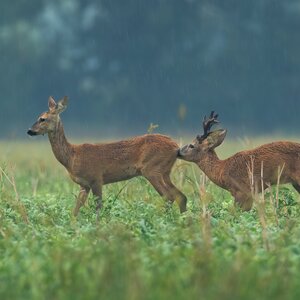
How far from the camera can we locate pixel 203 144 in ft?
41.4

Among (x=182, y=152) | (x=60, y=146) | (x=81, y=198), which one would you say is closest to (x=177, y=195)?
(x=182, y=152)

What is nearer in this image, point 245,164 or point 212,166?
point 245,164

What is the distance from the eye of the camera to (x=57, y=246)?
793 cm

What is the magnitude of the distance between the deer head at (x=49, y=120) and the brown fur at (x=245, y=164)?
1.76 m

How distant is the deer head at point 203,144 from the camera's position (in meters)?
12.5

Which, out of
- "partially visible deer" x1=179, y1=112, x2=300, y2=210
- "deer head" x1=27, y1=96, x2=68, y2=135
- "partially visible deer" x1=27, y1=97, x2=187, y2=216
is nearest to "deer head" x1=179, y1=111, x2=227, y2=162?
"partially visible deer" x1=179, y1=112, x2=300, y2=210

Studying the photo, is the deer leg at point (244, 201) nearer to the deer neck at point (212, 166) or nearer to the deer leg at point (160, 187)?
the deer neck at point (212, 166)

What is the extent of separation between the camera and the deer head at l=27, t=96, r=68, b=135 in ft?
41.9

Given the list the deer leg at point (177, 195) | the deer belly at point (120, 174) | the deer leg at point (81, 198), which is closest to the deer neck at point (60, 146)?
the deer leg at point (81, 198)

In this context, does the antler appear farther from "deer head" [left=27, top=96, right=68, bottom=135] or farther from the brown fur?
"deer head" [left=27, top=96, right=68, bottom=135]

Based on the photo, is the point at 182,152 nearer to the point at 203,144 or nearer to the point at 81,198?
the point at 203,144

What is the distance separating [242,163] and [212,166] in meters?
0.46

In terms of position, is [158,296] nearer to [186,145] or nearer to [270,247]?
[270,247]

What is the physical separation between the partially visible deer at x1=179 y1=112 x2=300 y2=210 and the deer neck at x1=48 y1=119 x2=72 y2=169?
1.53 meters
